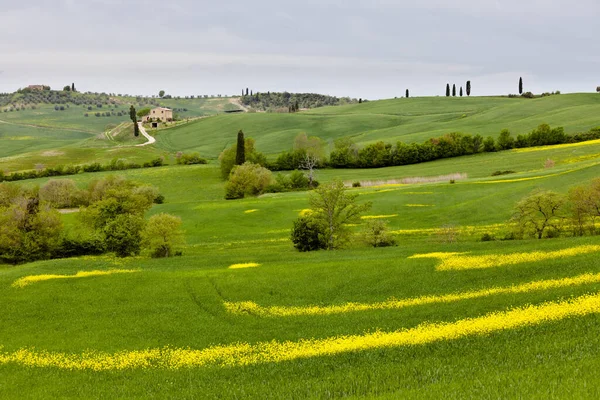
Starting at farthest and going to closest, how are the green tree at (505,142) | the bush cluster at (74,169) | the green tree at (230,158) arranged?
1. the bush cluster at (74,169)
2. the green tree at (505,142)
3. the green tree at (230,158)

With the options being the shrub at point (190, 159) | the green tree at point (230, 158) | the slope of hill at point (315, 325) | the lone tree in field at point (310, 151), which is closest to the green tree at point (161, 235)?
the slope of hill at point (315, 325)

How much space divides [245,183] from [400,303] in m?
76.2

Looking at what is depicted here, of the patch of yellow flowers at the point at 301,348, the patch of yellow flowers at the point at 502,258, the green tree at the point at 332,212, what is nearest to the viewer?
the patch of yellow flowers at the point at 301,348


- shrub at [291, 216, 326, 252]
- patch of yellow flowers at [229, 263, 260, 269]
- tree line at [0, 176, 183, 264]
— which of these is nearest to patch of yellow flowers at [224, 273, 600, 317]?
patch of yellow flowers at [229, 263, 260, 269]

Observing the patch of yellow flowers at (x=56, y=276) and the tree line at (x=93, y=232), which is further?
the tree line at (x=93, y=232)

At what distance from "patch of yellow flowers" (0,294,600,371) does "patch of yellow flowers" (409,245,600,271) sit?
9.49 meters

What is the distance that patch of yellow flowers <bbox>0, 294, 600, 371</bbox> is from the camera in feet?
73.6

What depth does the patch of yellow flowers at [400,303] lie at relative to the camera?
2758 cm

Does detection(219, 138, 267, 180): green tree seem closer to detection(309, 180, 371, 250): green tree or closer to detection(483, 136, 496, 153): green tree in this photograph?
detection(483, 136, 496, 153): green tree

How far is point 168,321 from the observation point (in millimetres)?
30172

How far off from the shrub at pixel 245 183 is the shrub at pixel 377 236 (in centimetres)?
5178

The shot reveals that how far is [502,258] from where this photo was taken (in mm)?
34625

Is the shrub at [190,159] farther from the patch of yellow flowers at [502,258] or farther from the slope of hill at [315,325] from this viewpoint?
the patch of yellow flowers at [502,258]

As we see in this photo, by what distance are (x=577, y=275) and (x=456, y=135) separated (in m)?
112
